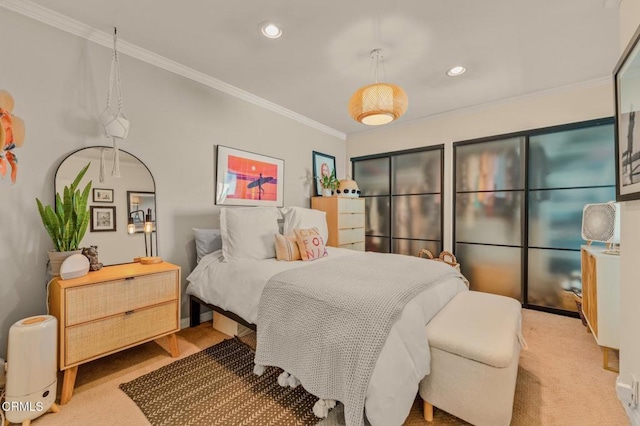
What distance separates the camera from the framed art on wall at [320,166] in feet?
13.3

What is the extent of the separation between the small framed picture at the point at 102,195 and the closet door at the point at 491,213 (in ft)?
12.6

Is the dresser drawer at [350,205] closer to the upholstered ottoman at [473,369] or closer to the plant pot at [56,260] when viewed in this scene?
the upholstered ottoman at [473,369]

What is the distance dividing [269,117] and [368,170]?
1933 mm

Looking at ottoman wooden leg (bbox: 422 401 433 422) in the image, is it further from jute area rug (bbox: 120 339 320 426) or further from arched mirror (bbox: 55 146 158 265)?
arched mirror (bbox: 55 146 158 265)

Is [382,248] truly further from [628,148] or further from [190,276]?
[628,148]

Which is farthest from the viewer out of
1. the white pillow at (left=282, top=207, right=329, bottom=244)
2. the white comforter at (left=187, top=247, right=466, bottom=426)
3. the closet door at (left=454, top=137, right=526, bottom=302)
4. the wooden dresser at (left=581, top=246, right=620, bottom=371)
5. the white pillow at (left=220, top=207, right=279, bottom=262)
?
the closet door at (left=454, top=137, right=526, bottom=302)

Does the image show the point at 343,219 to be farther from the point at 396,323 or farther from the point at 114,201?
the point at 114,201

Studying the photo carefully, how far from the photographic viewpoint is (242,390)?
1669 millimetres

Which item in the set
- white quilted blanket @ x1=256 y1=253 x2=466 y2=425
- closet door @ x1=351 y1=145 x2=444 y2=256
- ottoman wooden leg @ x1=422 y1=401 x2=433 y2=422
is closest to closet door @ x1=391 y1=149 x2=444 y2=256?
closet door @ x1=351 y1=145 x2=444 y2=256

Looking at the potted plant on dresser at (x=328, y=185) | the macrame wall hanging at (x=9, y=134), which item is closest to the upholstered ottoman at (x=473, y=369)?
the potted plant on dresser at (x=328, y=185)

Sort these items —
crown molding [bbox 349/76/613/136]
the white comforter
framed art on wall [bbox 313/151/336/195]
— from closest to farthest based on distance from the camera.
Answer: the white comforter → crown molding [bbox 349/76/613/136] → framed art on wall [bbox 313/151/336/195]

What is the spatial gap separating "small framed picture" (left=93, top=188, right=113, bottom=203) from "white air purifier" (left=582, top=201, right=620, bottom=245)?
4.07m

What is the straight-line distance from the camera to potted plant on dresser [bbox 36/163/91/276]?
1683mm

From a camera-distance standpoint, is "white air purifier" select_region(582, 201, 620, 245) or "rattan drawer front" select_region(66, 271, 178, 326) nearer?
"rattan drawer front" select_region(66, 271, 178, 326)
